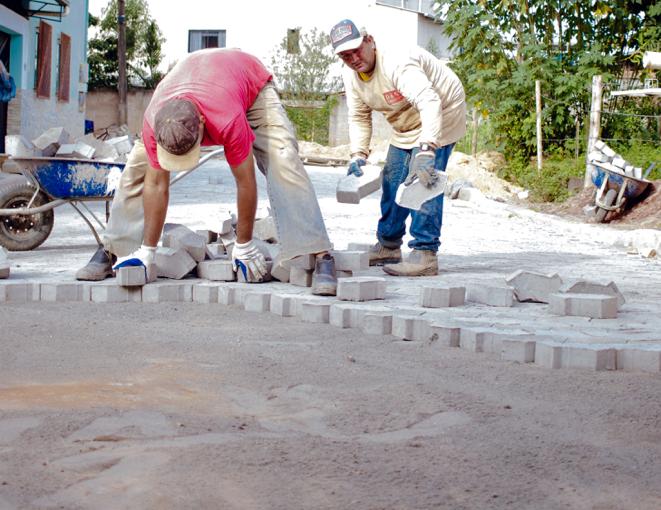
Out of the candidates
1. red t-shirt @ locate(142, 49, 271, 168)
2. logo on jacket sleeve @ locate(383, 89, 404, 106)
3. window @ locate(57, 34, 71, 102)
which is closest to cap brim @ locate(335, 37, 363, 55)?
logo on jacket sleeve @ locate(383, 89, 404, 106)

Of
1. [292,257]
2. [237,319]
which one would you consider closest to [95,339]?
[237,319]

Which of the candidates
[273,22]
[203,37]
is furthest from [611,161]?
[203,37]

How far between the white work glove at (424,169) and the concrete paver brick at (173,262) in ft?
4.44

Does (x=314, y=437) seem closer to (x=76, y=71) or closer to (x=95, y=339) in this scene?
(x=95, y=339)

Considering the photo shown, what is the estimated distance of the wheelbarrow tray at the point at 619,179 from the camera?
480 inches

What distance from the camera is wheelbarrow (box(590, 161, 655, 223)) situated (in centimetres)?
1217

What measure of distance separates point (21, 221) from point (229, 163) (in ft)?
9.72

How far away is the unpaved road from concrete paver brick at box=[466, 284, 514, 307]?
2.70 feet

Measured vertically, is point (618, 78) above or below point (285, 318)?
above

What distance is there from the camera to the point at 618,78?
16.8 meters

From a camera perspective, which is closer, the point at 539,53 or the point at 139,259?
the point at 139,259

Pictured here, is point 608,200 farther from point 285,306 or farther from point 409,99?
point 285,306

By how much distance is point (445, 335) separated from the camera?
449 cm

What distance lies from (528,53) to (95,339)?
1377cm
